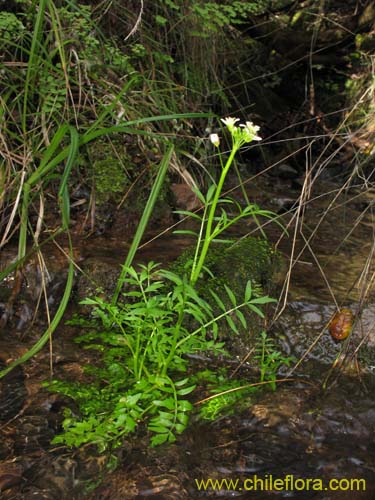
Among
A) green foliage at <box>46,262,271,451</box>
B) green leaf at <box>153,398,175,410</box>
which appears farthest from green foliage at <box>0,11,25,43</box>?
green leaf at <box>153,398,175,410</box>

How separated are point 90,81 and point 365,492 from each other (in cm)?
244

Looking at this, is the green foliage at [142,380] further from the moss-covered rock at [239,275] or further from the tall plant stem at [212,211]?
the moss-covered rock at [239,275]

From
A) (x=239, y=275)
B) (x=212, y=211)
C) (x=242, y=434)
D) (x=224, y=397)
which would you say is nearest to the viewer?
(x=212, y=211)

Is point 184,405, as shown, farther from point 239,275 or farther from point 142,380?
point 239,275

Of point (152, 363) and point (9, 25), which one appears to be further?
point (9, 25)

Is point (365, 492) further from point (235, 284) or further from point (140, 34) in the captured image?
point (140, 34)

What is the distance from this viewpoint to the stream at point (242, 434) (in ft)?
5.74

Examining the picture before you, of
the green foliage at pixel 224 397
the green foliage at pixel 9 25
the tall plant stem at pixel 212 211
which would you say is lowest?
the green foliage at pixel 224 397

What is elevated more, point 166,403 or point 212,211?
point 212,211

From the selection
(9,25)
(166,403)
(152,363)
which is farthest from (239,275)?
(9,25)

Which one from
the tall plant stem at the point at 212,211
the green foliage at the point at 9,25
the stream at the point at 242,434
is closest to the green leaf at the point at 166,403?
the stream at the point at 242,434

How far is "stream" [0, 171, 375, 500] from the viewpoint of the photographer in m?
1.75

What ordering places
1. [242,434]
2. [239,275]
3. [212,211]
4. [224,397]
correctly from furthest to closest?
[239,275] → [224,397] → [242,434] → [212,211]

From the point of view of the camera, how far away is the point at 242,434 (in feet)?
6.58
